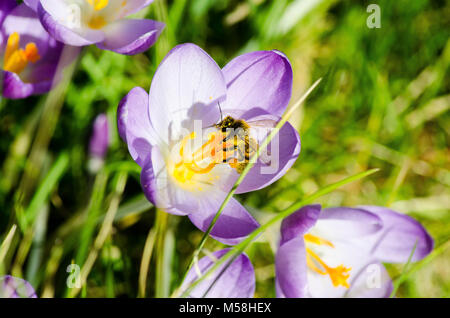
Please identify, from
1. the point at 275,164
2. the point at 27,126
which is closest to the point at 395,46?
the point at 275,164

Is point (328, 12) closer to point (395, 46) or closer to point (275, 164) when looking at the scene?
point (395, 46)

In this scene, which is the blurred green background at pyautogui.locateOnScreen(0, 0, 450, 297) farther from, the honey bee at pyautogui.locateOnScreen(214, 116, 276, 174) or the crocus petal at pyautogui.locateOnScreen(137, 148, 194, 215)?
the honey bee at pyautogui.locateOnScreen(214, 116, 276, 174)

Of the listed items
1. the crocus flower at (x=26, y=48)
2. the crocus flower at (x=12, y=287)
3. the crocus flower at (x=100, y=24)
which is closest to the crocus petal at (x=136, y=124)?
the crocus flower at (x=100, y=24)

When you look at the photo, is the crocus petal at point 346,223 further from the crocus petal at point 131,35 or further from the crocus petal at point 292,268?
the crocus petal at point 131,35

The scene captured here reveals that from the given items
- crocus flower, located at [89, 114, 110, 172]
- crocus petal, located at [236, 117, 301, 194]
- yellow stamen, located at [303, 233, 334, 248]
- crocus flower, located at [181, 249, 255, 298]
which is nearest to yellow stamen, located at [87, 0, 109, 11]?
crocus flower, located at [89, 114, 110, 172]

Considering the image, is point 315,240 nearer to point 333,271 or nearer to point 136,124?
point 333,271
